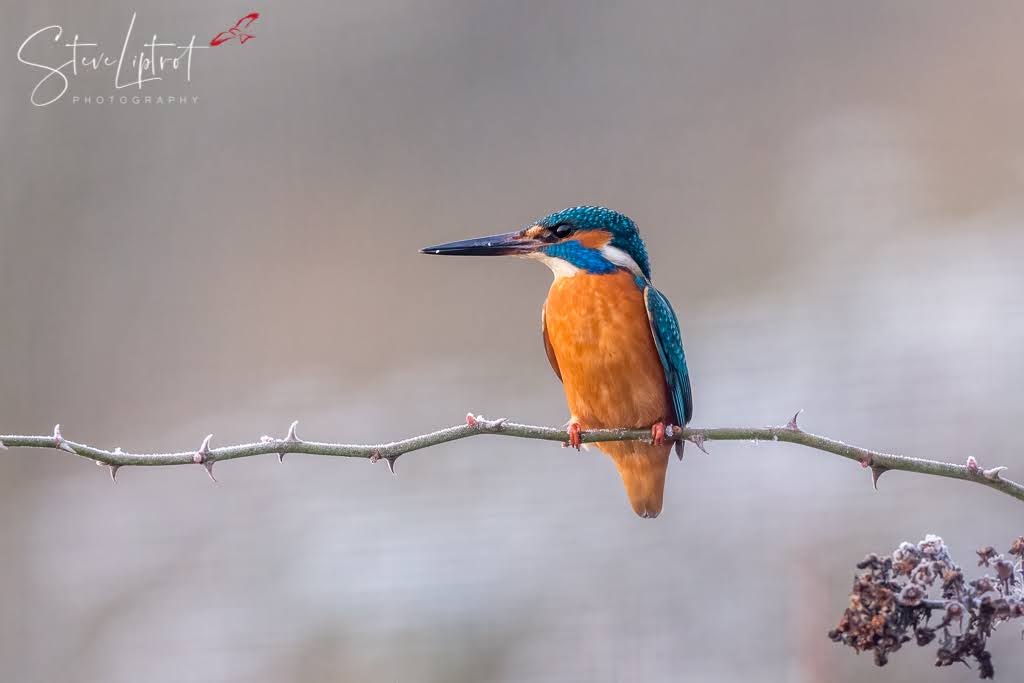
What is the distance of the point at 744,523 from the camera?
385 centimetres

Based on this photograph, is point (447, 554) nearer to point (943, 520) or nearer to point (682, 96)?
point (943, 520)

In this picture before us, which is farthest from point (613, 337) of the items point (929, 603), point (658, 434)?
point (929, 603)

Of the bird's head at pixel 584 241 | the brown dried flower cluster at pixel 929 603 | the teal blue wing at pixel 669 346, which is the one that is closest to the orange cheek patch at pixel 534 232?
the bird's head at pixel 584 241

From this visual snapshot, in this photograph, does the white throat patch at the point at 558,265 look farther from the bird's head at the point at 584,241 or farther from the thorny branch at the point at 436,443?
the thorny branch at the point at 436,443

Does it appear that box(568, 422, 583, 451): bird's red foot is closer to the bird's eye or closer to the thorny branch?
the thorny branch

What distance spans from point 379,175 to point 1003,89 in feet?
12.9

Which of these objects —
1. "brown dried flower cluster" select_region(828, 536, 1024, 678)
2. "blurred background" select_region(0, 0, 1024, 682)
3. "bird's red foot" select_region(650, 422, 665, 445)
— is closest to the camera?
"brown dried flower cluster" select_region(828, 536, 1024, 678)

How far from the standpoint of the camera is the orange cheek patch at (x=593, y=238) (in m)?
2.33

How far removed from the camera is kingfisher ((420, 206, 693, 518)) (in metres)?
2.24

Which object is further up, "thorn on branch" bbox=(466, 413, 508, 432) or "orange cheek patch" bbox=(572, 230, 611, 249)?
"orange cheek patch" bbox=(572, 230, 611, 249)

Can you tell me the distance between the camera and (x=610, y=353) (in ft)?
7.36

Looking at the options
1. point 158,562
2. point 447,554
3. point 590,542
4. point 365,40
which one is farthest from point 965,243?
point 365,40

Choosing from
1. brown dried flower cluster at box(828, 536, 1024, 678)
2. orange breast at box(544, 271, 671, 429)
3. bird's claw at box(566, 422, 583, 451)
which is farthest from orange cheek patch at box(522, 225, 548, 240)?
brown dried flower cluster at box(828, 536, 1024, 678)

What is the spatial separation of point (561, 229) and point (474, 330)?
4.16m
